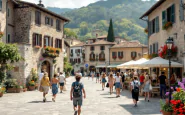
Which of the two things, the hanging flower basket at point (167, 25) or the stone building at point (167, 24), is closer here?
the stone building at point (167, 24)

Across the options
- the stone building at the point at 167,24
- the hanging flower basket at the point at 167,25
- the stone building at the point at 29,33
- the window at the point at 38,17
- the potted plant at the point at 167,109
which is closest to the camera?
the potted plant at the point at 167,109

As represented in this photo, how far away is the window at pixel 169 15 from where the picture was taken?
20.9 metres

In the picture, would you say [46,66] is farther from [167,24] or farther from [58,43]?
[167,24]

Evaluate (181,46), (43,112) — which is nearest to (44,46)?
(181,46)

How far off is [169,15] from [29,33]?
44.7 feet

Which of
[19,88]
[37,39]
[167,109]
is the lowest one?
[19,88]

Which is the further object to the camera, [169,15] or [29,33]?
[29,33]

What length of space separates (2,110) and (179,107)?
806 centimetres

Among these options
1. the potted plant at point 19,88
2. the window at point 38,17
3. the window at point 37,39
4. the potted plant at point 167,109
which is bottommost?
the potted plant at point 19,88

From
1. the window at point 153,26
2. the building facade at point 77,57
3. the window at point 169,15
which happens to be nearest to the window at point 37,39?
the window at point 153,26

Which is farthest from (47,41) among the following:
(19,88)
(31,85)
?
(19,88)

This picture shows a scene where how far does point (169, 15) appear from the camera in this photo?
72.8 feet

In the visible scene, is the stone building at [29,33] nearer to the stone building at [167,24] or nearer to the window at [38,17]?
the window at [38,17]

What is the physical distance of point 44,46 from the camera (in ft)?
93.3
